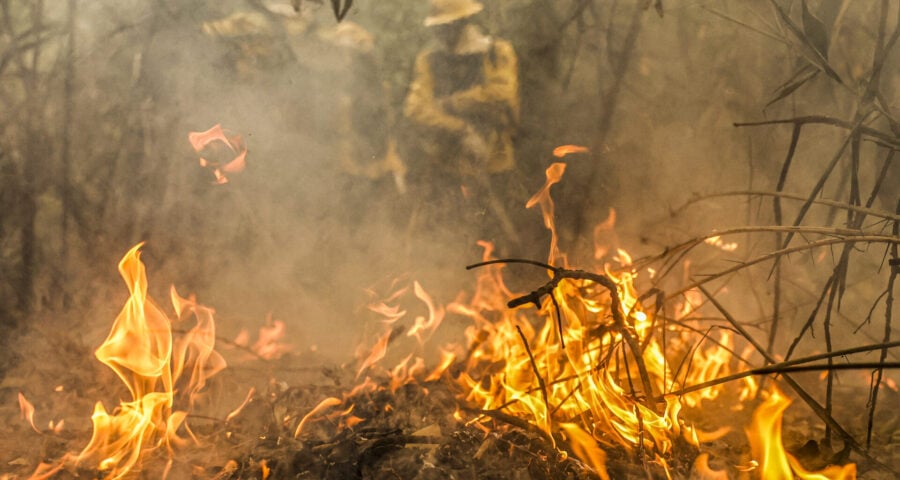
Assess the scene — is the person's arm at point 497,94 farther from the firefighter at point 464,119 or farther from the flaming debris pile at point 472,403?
the flaming debris pile at point 472,403

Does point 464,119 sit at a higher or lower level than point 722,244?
higher

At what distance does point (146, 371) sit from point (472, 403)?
1.75m

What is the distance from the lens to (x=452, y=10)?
3.93 meters

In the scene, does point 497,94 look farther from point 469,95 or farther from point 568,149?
point 568,149

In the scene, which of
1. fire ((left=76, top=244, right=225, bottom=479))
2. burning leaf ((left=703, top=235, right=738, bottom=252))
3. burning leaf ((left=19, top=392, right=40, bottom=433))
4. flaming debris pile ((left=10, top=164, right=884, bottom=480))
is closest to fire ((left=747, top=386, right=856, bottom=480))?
flaming debris pile ((left=10, top=164, right=884, bottom=480))

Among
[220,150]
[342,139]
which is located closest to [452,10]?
[342,139]

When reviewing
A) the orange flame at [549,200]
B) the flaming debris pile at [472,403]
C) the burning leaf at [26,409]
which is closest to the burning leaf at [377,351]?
the flaming debris pile at [472,403]

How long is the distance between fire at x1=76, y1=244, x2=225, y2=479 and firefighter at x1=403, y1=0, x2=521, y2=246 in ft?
5.45

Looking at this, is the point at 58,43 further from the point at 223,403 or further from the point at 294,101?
the point at 223,403

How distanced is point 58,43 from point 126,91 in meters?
0.48

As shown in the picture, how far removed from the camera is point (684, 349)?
12.6ft

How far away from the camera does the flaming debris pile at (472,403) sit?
2.65 meters

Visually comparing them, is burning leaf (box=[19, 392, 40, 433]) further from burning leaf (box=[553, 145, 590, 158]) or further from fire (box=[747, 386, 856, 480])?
fire (box=[747, 386, 856, 480])

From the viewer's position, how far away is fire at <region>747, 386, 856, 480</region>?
2.58 m
